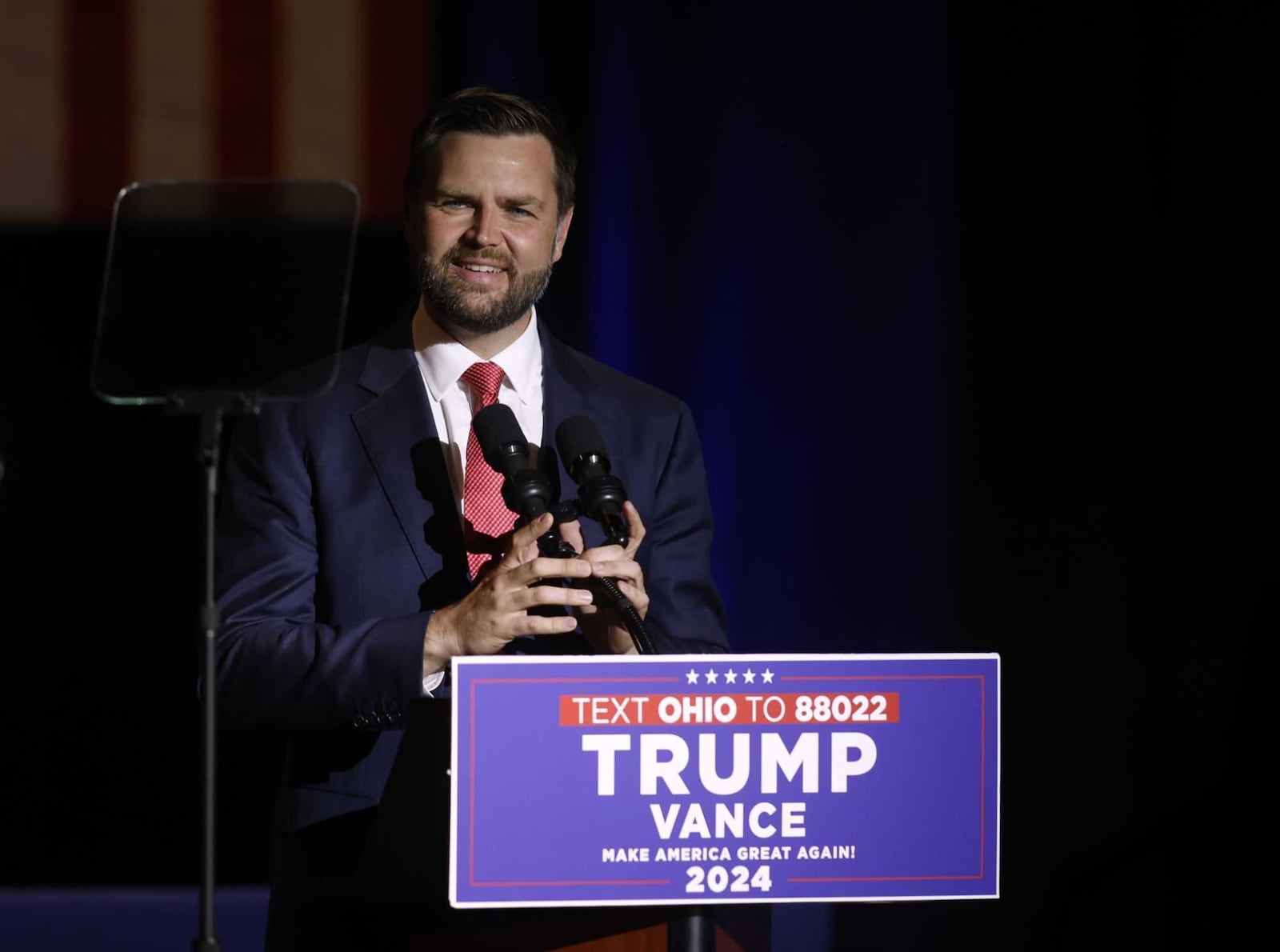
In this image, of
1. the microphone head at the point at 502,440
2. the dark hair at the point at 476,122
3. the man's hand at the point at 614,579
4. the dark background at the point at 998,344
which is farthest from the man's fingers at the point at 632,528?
the dark background at the point at 998,344

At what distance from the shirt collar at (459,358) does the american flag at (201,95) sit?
78cm

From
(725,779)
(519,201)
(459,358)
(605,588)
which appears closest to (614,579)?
(605,588)

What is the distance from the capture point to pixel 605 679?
4.15 feet

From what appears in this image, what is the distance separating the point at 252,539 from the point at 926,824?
831 mm

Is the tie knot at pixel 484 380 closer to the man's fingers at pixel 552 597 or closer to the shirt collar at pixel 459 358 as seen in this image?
the shirt collar at pixel 459 358

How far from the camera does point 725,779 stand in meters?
1.30

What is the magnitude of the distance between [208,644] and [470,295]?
69 cm

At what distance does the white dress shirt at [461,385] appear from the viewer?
179 centimetres

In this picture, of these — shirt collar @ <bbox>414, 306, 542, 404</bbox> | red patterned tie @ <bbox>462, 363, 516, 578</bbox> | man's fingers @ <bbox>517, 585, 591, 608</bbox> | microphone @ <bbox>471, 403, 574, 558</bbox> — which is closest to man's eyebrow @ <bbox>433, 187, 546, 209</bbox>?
shirt collar @ <bbox>414, 306, 542, 404</bbox>

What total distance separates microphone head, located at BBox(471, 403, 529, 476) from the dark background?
92cm

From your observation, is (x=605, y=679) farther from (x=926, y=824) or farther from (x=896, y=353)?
(x=896, y=353)

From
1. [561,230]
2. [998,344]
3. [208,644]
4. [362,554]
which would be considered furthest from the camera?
[998,344]

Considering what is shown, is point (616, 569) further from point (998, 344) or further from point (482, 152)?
point (998, 344)

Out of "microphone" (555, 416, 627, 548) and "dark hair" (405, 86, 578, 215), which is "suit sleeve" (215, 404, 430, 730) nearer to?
"microphone" (555, 416, 627, 548)
